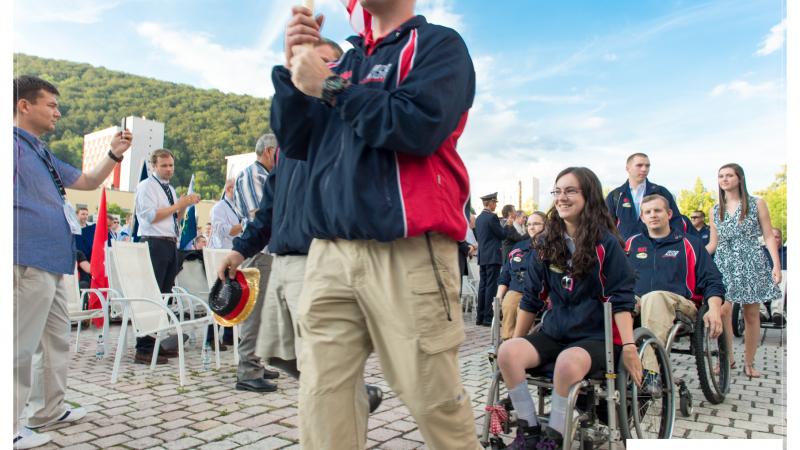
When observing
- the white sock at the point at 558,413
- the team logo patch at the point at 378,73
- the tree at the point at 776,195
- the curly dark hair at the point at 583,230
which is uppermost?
the tree at the point at 776,195

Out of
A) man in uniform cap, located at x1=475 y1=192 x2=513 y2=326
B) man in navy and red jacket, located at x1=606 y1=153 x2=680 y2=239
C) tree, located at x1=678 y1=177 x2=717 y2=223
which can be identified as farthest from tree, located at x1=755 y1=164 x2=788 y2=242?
man in navy and red jacket, located at x1=606 y1=153 x2=680 y2=239

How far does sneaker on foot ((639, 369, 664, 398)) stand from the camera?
3.34m

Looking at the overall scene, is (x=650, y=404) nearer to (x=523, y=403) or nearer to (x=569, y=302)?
(x=569, y=302)

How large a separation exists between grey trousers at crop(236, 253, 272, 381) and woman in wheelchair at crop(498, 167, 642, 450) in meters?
2.08

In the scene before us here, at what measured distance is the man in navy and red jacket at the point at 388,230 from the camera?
1722mm

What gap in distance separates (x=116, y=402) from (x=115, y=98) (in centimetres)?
6265

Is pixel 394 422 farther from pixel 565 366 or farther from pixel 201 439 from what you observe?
pixel 565 366

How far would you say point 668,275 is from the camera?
15.6 ft

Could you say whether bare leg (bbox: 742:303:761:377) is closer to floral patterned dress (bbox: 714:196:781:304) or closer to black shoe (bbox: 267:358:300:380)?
floral patterned dress (bbox: 714:196:781:304)

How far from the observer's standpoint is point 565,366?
2.91m

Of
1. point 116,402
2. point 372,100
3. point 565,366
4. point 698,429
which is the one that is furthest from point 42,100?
point 698,429

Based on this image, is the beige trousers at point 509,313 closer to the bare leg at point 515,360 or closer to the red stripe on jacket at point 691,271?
the red stripe on jacket at point 691,271

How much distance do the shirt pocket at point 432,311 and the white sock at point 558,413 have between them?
4.42 feet

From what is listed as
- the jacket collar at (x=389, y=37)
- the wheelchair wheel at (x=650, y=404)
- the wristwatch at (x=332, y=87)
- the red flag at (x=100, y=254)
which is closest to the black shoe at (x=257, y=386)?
the wheelchair wheel at (x=650, y=404)
